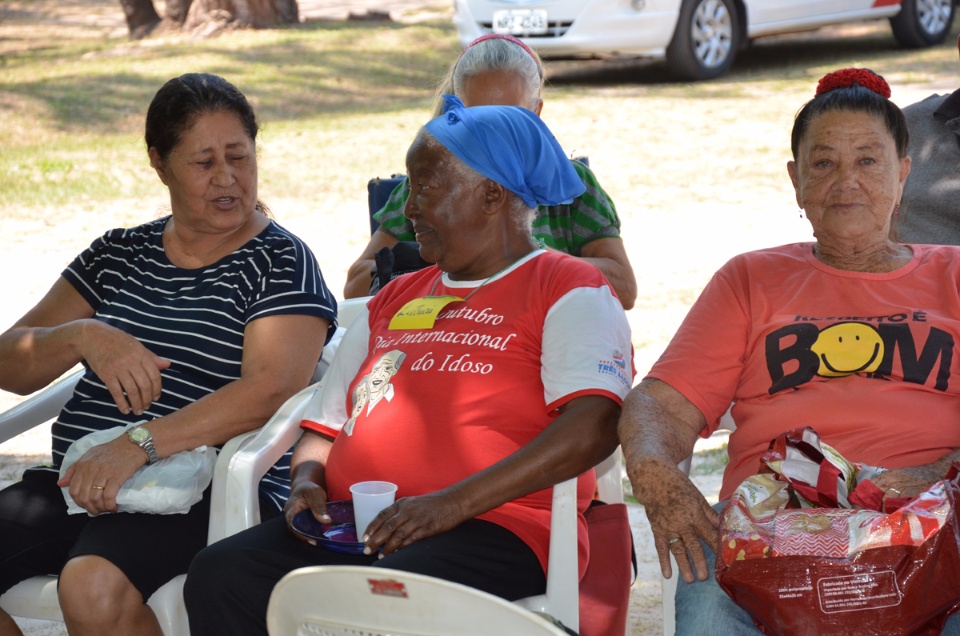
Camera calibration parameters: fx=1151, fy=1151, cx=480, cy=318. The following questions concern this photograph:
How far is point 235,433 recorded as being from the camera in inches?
116

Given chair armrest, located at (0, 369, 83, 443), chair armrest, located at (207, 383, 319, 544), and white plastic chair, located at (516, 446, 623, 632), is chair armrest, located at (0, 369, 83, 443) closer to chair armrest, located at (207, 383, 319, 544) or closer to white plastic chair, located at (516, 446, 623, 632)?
chair armrest, located at (207, 383, 319, 544)

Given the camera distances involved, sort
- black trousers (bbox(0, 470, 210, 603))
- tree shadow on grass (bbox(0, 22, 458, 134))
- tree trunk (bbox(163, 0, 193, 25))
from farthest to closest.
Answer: tree trunk (bbox(163, 0, 193, 25)), tree shadow on grass (bbox(0, 22, 458, 134)), black trousers (bbox(0, 470, 210, 603))

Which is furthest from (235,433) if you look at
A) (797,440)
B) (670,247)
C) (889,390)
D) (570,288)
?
(670,247)

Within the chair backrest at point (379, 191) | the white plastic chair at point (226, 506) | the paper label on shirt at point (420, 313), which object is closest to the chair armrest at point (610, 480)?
the paper label on shirt at point (420, 313)

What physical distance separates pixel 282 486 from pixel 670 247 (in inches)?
201

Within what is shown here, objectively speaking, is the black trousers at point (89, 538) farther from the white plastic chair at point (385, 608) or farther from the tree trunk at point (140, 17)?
the tree trunk at point (140, 17)

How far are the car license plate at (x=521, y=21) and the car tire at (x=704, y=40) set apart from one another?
1309mm

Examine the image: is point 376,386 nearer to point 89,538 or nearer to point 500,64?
point 89,538

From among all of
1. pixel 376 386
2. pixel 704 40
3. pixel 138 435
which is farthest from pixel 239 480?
pixel 704 40

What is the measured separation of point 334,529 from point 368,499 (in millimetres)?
182

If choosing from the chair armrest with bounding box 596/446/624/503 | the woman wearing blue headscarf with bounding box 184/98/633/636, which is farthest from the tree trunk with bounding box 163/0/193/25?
the chair armrest with bounding box 596/446/624/503

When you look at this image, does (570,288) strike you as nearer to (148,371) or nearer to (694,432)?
(694,432)

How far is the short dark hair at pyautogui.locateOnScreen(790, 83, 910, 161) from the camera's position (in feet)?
8.99

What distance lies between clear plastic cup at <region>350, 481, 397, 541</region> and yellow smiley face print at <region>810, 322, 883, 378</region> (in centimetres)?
102
